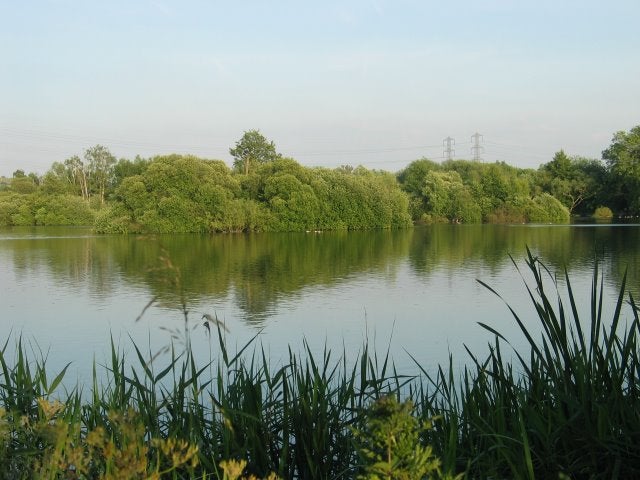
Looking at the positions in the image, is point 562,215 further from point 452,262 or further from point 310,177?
point 452,262

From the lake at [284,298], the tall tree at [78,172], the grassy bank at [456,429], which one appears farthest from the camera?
the tall tree at [78,172]

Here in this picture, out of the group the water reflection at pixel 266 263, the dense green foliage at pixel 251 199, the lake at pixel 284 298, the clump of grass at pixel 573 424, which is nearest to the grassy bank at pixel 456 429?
the clump of grass at pixel 573 424

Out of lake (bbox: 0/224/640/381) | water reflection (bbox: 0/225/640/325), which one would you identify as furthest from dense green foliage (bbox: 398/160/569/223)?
lake (bbox: 0/224/640/381)

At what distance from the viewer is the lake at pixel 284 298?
7648mm

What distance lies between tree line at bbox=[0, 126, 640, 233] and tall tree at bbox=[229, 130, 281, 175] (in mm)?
83

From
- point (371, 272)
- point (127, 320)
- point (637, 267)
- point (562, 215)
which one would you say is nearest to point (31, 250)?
point (371, 272)

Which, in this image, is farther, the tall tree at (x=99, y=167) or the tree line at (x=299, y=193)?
the tall tree at (x=99, y=167)

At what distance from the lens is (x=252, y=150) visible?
187 ft

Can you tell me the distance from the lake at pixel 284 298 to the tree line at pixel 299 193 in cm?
1043

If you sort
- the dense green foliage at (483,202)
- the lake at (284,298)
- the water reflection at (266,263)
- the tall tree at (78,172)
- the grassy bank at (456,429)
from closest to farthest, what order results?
the grassy bank at (456,429)
the lake at (284,298)
the water reflection at (266,263)
the dense green foliage at (483,202)
the tall tree at (78,172)

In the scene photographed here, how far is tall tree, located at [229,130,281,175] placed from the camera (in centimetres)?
5662

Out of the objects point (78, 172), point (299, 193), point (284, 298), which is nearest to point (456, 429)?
point (284, 298)

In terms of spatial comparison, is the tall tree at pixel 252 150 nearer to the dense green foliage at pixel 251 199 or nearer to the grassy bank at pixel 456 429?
the dense green foliage at pixel 251 199

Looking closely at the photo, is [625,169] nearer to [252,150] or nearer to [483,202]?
[483,202]
